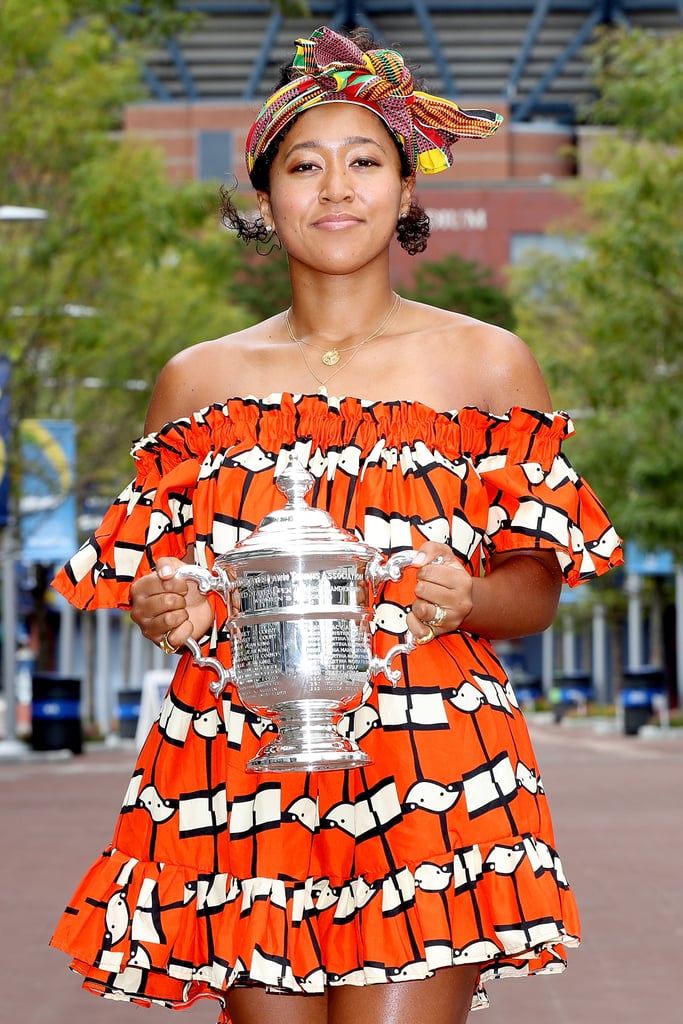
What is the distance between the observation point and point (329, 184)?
3.14m

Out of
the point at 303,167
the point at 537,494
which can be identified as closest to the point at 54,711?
the point at 303,167

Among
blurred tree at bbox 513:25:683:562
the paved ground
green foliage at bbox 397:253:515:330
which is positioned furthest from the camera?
green foliage at bbox 397:253:515:330

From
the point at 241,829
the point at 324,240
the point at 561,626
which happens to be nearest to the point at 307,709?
the point at 241,829

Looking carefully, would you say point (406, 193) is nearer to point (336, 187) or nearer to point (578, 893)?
point (336, 187)

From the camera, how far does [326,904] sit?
2852 millimetres

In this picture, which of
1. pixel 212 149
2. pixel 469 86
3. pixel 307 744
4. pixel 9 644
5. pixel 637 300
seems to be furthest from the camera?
pixel 469 86

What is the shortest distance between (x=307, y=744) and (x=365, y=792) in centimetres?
23

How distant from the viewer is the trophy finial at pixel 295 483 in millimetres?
2799

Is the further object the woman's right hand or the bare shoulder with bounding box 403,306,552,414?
the bare shoulder with bounding box 403,306,552,414

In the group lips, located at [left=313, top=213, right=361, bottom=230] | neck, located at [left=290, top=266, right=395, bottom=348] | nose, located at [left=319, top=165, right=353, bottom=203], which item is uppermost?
nose, located at [left=319, top=165, right=353, bottom=203]

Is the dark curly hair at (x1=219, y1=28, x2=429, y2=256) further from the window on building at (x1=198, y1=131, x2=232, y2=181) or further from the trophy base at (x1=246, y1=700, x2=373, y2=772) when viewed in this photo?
the window on building at (x1=198, y1=131, x2=232, y2=181)

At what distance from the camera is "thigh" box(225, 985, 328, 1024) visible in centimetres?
283

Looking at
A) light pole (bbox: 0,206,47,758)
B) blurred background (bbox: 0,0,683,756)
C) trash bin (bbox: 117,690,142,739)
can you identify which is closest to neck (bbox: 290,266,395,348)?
blurred background (bbox: 0,0,683,756)

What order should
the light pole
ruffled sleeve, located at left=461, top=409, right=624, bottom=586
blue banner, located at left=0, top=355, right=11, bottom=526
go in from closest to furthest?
ruffled sleeve, located at left=461, top=409, right=624, bottom=586 → blue banner, located at left=0, top=355, right=11, bottom=526 → the light pole
